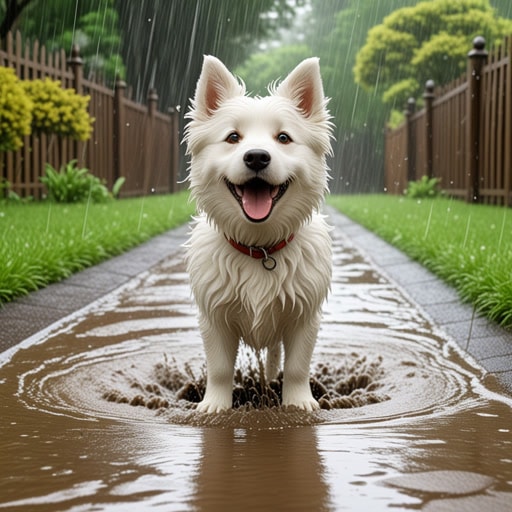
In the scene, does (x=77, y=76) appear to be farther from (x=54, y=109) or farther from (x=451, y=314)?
(x=451, y=314)

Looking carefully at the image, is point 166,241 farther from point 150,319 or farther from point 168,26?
point 168,26

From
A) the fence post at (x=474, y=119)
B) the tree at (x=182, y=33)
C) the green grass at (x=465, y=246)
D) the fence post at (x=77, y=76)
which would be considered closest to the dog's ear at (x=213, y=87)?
the green grass at (x=465, y=246)

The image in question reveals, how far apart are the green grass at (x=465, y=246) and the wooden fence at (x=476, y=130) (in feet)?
2.95

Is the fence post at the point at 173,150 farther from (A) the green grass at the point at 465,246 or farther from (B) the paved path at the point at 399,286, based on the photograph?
(B) the paved path at the point at 399,286

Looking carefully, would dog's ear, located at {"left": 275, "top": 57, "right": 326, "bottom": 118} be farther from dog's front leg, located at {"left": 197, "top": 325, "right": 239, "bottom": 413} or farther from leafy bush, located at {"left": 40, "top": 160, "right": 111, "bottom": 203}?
leafy bush, located at {"left": 40, "top": 160, "right": 111, "bottom": 203}

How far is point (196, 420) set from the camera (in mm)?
3264

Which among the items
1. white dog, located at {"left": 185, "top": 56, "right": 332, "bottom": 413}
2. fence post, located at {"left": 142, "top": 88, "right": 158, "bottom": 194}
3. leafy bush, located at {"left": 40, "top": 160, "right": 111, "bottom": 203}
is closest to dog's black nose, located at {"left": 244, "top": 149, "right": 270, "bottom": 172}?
white dog, located at {"left": 185, "top": 56, "right": 332, "bottom": 413}

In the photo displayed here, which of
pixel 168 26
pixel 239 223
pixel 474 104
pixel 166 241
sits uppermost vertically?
pixel 168 26

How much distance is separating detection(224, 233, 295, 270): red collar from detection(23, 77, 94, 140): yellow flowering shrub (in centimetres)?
1096

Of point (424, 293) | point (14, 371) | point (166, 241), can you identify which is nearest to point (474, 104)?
point (166, 241)

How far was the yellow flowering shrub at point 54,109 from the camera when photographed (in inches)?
535

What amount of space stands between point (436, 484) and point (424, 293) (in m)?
4.44

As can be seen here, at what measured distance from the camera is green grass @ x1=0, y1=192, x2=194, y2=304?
6.13 metres

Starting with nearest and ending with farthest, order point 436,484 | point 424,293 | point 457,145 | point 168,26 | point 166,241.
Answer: point 436,484
point 424,293
point 166,241
point 457,145
point 168,26
